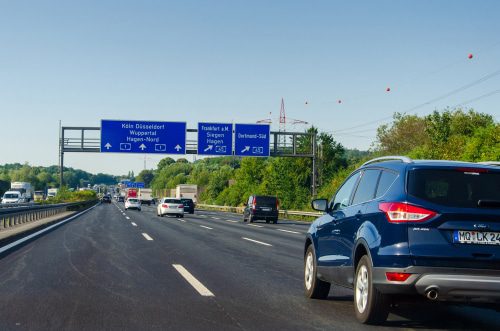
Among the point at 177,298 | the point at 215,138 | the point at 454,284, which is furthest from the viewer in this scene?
the point at 215,138

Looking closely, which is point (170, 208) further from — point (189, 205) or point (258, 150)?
point (189, 205)

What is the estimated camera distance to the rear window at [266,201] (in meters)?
36.9

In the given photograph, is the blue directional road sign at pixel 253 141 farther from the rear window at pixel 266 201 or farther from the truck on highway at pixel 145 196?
the truck on highway at pixel 145 196

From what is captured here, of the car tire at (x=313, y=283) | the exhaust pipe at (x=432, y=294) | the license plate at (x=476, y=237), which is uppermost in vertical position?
the license plate at (x=476, y=237)

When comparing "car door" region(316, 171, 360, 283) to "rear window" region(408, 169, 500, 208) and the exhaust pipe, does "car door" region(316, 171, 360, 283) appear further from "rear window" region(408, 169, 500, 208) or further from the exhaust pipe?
the exhaust pipe

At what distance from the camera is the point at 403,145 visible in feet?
285

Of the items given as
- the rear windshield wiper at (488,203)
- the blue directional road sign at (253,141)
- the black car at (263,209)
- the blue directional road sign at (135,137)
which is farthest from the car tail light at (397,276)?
the blue directional road sign at (253,141)

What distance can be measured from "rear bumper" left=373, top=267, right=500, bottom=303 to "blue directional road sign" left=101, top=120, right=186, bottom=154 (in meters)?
38.6

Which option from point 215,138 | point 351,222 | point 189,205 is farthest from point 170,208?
point 351,222

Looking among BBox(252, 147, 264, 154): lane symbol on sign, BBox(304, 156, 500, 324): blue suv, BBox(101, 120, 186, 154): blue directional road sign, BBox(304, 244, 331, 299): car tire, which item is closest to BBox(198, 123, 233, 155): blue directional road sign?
BBox(252, 147, 264, 154): lane symbol on sign

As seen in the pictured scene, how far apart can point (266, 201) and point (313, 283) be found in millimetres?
28819

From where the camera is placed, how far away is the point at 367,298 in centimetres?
644

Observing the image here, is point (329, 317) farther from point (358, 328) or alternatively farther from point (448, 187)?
point (448, 187)

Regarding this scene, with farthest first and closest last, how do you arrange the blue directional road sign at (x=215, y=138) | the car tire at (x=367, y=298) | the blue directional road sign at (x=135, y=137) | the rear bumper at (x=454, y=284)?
the blue directional road sign at (x=215, y=138) < the blue directional road sign at (x=135, y=137) < the car tire at (x=367, y=298) < the rear bumper at (x=454, y=284)
